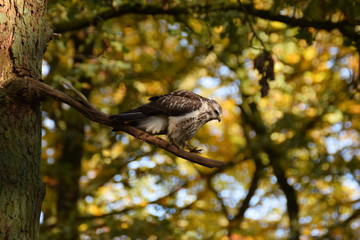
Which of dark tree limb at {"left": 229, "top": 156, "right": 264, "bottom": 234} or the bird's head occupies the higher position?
dark tree limb at {"left": 229, "top": 156, "right": 264, "bottom": 234}

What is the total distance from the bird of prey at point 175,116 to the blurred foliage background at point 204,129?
160 cm

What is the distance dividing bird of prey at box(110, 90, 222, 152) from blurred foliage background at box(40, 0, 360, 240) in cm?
160

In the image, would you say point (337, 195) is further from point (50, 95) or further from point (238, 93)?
point (50, 95)

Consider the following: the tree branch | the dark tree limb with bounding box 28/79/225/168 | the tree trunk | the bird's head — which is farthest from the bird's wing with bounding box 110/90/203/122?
the tree branch

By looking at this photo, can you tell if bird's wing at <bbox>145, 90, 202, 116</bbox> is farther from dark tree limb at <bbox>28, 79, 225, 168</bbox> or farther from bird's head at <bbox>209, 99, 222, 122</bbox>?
dark tree limb at <bbox>28, 79, 225, 168</bbox>

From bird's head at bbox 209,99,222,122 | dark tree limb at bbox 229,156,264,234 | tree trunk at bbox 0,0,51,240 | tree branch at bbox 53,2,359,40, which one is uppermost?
dark tree limb at bbox 229,156,264,234

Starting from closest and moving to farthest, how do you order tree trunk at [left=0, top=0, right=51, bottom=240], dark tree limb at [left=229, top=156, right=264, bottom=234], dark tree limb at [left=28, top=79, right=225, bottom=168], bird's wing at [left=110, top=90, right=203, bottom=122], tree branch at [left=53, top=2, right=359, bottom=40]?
tree trunk at [left=0, top=0, right=51, bottom=240] → dark tree limb at [left=28, top=79, right=225, bottom=168] → bird's wing at [left=110, top=90, right=203, bottom=122] → tree branch at [left=53, top=2, right=359, bottom=40] → dark tree limb at [left=229, top=156, right=264, bottom=234]

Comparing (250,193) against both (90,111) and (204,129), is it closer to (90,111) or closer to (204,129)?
(204,129)

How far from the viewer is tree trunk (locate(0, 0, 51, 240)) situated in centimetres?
377

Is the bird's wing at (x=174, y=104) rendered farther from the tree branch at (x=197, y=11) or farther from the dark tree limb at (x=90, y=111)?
the tree branch at (x=197, y=11)

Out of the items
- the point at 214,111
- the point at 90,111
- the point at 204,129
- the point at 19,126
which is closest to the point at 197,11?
the point at 214,111

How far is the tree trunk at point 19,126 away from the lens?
12.4ft

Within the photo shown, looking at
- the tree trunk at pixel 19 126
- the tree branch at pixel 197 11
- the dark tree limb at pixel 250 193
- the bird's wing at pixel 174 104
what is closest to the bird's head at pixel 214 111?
the bird's wing at pixel 174 104

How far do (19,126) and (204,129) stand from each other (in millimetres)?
8791
